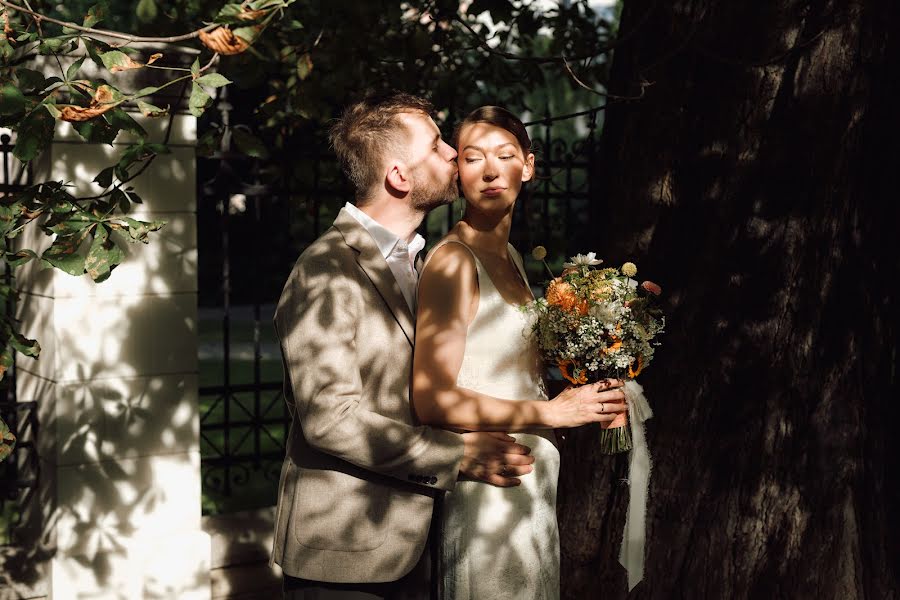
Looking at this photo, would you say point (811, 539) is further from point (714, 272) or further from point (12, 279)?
point (12, 279)

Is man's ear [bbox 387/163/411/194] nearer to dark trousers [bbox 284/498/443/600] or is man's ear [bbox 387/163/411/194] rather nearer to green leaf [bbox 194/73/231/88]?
green leaf [bbox 194/73/231/88]

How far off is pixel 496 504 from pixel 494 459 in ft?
0.62

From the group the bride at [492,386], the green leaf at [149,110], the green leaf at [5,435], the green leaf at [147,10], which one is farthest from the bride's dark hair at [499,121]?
the green leaf at [147,10]

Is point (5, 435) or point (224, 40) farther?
point (5, 435)

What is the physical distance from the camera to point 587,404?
3076 mm

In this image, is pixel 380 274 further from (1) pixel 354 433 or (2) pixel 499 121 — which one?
(2) pixel 499 121

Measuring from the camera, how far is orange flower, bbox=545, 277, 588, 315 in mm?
3035

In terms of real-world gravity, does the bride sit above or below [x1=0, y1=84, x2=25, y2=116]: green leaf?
below

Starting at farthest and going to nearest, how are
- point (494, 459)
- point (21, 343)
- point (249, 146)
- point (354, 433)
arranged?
point (249, 146) < point (21, 343) < point (494, 459) < point (354, 433)

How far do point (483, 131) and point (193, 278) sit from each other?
242 centimetres

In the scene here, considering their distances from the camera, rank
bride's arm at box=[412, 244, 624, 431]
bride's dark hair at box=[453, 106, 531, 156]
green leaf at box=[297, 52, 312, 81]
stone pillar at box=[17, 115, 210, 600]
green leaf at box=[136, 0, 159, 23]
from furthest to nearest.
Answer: green leaf at box=[297, 52, 312, 81], green leaf at box=[136, 0, 159, 23], stone pillar at box=[17, 115, 210, 600], bride's dark hair at box=[453, 106, 531, 156], bride's arm at box=[412, 244, 624, 431]

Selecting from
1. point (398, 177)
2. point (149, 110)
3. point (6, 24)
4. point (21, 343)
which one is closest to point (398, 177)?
point (398, 177)

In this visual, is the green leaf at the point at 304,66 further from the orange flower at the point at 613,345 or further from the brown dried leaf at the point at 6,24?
the orange flower at the point at 613,345

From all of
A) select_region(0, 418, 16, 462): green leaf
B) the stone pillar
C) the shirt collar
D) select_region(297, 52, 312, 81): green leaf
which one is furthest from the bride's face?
select_region(297, 52, 312, 81): green leaf
